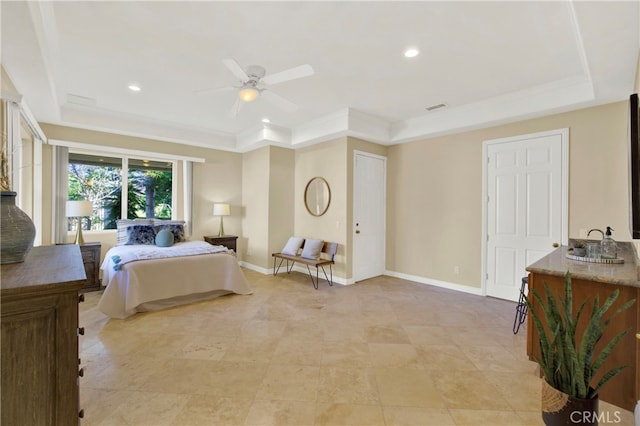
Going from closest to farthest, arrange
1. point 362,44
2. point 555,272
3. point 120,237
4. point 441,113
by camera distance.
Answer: point 555,272
point 362,44
point 441,113
point 120,237

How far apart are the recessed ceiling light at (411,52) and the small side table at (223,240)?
4.54 metres

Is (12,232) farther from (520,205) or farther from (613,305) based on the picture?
(520,205)

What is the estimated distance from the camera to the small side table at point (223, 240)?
18.9 feet

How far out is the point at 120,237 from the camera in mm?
4941

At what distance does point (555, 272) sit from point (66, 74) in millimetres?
5076

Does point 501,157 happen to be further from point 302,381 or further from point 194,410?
point 194,410

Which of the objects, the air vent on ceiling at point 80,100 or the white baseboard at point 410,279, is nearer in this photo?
the air vent on ceiling at point 80,100

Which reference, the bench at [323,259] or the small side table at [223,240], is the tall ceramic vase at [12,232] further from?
the small side table at [223,240]

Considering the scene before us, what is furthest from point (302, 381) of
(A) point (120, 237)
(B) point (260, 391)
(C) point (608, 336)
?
(A) point (120, 237)

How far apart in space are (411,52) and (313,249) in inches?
128

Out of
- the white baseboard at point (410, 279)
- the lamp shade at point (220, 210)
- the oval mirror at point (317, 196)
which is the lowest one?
the white baseboard at point (410, 279)

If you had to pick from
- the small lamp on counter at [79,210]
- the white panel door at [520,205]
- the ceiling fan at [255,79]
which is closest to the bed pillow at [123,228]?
the small lamp on counter at [79,210]

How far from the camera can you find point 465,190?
14.8 ft

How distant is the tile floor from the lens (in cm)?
185
